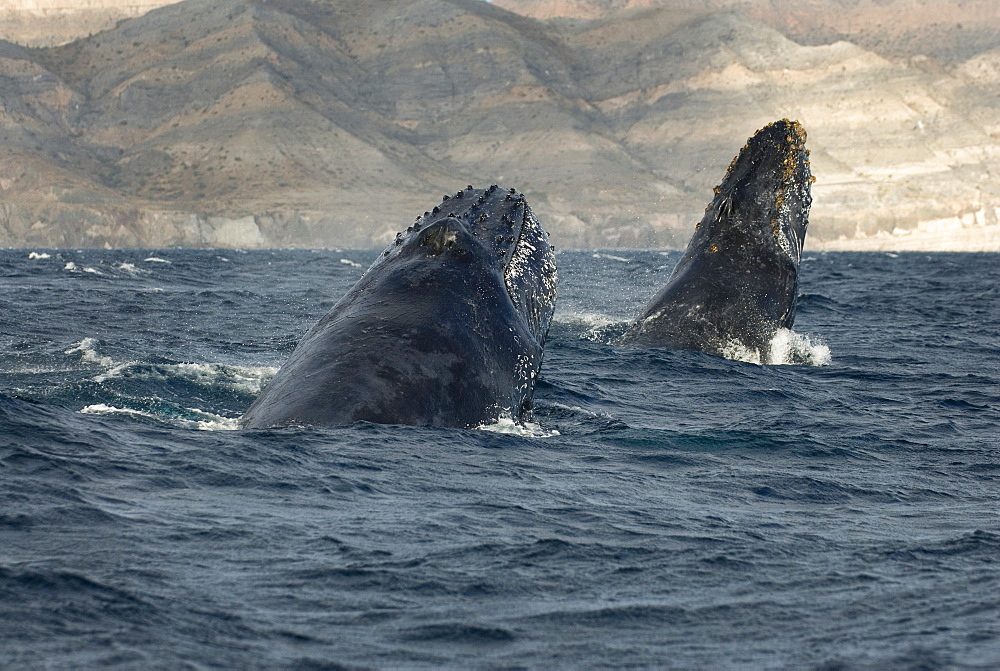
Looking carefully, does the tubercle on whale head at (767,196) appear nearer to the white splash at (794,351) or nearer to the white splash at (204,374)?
the white splash at (794,351)

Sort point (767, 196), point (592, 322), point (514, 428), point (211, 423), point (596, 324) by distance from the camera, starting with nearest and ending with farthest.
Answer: point (514, 428)
point (211, 423)
point (767, 196)
point (596, 324)
point (592, 322)

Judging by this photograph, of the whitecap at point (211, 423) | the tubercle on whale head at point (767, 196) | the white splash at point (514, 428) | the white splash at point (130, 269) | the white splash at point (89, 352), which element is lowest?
the white splash at point (89, 352)

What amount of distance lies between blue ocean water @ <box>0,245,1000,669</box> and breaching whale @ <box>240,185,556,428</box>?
0.23 meters

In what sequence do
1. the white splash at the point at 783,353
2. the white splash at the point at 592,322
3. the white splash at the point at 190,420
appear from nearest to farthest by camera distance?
the white splash at the point at 190,420 < the white splash at the point at 783,353 < the white splash at the point at 592,322

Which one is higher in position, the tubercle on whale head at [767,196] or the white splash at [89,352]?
the tubercle on whale head at [767,196]

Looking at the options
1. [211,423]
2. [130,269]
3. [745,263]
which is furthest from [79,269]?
[211,423]

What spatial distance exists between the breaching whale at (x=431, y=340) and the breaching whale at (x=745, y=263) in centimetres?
443

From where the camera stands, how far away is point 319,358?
8703mm

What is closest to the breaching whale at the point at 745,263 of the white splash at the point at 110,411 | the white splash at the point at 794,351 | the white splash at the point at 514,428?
the white splash at the point at 794,351

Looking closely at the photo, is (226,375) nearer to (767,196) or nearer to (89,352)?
(89,352)

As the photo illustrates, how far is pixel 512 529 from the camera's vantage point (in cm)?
688

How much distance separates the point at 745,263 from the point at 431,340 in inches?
273

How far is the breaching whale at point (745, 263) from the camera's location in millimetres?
14312

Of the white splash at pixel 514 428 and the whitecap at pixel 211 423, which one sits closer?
the white splash at pixel 514 428
